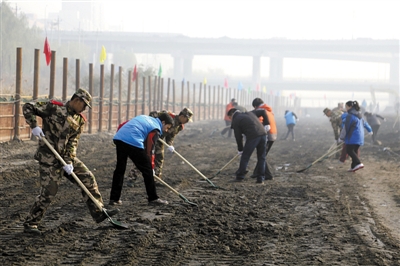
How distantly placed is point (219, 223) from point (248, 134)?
4.98 metres

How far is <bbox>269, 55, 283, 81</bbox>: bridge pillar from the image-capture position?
139 meters

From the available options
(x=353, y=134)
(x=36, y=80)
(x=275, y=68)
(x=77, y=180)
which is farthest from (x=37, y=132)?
(x=275, y=68)

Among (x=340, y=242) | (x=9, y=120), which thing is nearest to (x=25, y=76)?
(x=9, y=120)

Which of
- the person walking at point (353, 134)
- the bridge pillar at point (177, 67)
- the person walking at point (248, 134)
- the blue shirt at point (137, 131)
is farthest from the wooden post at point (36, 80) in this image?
the bridge pillar at point (177, 67)

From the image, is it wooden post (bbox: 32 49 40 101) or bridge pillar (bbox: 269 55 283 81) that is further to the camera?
bridge pillar (bbox: 269 55 283 81)

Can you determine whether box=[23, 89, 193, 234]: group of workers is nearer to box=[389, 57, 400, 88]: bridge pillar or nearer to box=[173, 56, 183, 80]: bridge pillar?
box=[173, 56, 183, 80]: bridge pillar

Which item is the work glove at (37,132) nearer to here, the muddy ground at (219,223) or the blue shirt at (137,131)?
the muddy ground at (219,223)

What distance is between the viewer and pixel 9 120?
19.6 metres

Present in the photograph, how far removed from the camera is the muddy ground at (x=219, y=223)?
6.65 meters

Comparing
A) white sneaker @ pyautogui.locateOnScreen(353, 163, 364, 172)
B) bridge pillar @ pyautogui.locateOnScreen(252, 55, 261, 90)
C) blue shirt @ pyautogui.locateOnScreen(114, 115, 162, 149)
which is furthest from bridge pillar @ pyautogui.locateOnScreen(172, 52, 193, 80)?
blue shirt @ pyautogui.locateOnScreen(114, 115, 162, 149)

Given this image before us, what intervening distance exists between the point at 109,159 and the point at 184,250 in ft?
34.9

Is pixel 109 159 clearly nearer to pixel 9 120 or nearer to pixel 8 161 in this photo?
pixel 8 161

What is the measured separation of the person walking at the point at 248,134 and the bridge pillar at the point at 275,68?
124645 millimetres

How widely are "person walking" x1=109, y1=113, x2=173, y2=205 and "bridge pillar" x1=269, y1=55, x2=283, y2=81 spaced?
129 metres
